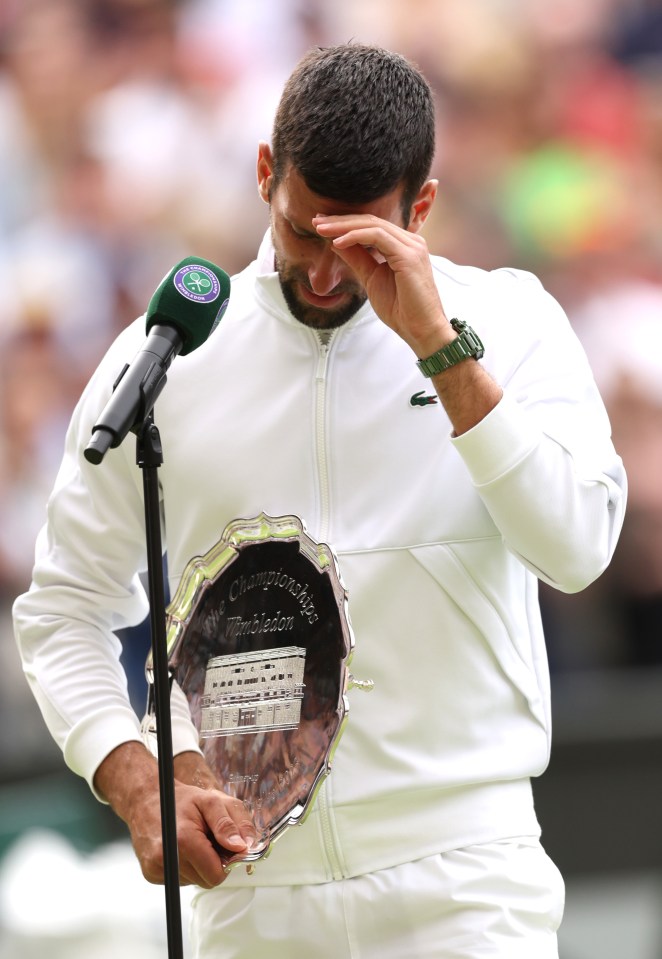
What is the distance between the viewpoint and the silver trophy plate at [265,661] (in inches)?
70.7

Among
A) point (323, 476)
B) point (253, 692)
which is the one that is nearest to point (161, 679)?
point (253, 692)

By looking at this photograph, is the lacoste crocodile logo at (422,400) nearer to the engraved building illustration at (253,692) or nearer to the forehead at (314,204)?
the forehead at (314,204)

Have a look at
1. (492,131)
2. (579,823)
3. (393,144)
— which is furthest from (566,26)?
(393,144)

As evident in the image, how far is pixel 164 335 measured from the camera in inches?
65.2

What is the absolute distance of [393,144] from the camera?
1.95 m

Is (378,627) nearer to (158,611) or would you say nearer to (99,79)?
(158,611)

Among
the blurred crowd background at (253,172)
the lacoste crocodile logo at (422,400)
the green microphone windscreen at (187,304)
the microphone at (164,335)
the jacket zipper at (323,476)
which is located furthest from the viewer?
the blurred crowd background at (253,172)

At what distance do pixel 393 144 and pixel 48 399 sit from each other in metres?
3.31

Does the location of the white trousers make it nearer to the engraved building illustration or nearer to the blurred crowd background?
the engraved building illustration

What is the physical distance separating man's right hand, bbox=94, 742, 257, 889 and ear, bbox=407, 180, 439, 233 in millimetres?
790

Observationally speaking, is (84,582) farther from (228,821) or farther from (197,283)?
(197,283)

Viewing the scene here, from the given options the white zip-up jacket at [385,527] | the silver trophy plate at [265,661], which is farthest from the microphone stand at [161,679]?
the white zip-up jacket at [385,527]

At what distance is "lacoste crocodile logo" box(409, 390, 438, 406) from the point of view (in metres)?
2.02

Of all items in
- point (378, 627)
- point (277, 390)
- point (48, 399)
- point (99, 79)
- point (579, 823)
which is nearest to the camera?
point (378, 627)
